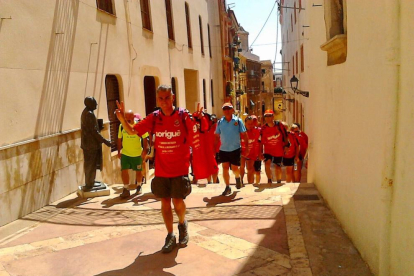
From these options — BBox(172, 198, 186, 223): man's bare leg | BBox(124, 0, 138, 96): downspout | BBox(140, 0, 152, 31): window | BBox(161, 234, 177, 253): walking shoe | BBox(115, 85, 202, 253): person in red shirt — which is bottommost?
BBox(161, 234, 177, 253): walking shoe

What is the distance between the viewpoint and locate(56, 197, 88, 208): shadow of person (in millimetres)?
6568

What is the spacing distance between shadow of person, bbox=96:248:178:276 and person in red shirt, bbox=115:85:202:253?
4.1 inches

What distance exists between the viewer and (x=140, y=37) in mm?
12188

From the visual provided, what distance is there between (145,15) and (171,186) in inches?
398

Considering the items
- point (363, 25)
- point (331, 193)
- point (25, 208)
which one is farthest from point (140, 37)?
point (363, 25)

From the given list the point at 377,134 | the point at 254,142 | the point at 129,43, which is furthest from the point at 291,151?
the point at 377,134

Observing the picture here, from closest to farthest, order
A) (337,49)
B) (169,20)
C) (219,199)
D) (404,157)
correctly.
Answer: (404,157) < (337,49) < (219,199) < (169,20)

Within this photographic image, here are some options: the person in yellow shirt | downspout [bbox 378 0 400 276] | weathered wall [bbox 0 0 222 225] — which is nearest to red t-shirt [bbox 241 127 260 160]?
the person in yellow shirt

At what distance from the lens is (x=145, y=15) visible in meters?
13.1

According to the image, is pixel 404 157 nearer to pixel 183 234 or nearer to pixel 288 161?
Answer: pixel 183 234

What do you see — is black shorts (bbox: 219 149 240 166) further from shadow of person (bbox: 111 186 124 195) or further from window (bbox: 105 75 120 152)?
window (bbox: 105 75 120 152)

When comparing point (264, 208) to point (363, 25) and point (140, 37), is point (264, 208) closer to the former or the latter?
point (363, 25)

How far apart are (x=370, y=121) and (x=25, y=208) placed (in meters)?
5.10

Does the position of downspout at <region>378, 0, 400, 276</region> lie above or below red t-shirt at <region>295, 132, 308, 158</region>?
above
